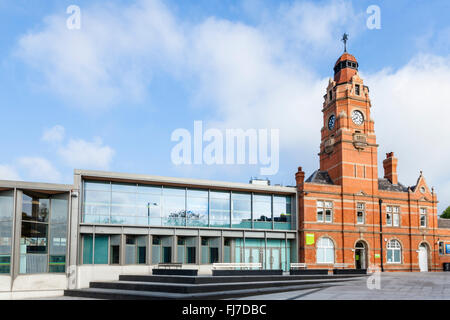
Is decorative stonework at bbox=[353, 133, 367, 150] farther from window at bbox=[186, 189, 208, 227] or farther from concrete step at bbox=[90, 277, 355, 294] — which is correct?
concrete step at bbox=[90, 277, 355, 294]

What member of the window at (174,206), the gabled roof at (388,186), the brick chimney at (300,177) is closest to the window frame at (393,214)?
the gabled roof at (388,186)

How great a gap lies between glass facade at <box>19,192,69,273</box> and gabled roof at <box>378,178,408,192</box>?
28.1 metres

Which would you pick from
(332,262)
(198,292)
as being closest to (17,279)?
(198,292)

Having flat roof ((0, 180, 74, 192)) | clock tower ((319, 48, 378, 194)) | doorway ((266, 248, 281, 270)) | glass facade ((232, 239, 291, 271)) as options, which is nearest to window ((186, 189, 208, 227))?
glass facade ((232, 239, 291, 271))

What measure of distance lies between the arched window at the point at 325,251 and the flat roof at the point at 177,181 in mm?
4848

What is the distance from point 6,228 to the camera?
84.5ft

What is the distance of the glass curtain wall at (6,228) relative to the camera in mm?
25469

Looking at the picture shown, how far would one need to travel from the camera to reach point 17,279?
83.9 ft

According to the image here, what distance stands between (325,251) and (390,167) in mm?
12567

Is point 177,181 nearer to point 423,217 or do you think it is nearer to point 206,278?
point 206,278

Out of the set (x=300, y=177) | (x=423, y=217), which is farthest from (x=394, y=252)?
(x=300, y=177)

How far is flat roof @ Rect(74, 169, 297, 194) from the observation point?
29094 mm
